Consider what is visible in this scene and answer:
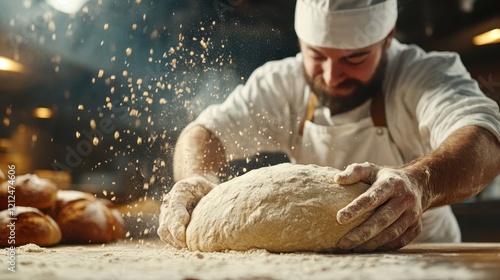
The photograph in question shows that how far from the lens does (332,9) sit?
5.93 ft

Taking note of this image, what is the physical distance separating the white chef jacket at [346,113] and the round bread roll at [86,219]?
20.5 inches

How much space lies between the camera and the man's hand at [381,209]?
112 cm

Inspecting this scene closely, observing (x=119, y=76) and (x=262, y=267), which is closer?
(x=262, y=267)

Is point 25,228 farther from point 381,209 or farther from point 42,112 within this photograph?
point 381,209

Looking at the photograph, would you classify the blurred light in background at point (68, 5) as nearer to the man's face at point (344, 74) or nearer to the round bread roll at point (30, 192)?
the round bread roll at point (30, 192)

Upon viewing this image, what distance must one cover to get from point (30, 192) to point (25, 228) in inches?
7.9

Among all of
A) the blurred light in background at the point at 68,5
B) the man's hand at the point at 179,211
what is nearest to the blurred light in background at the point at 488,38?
the man's hand at the point at 179,211

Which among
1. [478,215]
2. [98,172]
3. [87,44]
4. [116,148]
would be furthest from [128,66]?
[478,215]

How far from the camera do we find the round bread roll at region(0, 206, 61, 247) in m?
1.65

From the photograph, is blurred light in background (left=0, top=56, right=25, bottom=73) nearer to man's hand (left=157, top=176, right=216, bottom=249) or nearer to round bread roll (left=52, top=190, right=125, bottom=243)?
round bread roll (left=52, top=190, right=125, bottom=243)

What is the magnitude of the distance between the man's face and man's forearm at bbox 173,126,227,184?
1.61 feet

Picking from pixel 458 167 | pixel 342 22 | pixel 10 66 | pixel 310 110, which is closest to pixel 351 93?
pixel 310 110

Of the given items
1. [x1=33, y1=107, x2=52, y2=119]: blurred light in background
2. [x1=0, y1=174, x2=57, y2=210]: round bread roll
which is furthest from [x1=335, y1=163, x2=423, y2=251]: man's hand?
[x1=33, y1=107, x2=52, y2=119]: blurred light in background

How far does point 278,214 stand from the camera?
3.93ft
